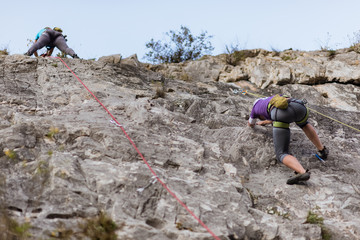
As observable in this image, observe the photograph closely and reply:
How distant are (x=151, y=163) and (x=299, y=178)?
237 cm

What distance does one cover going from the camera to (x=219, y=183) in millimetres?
5191

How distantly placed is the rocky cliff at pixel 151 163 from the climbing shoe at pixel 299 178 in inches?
4.5

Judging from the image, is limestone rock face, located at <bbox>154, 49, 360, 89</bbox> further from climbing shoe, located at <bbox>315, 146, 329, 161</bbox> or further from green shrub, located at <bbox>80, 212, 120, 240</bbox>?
green shrub, located at <bbox>80, 212, 120, 240</bbox>

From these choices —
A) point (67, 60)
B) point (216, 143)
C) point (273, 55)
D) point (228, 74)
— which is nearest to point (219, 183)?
point (216, 143)

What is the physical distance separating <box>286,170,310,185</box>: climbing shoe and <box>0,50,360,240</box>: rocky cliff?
0.38 ft

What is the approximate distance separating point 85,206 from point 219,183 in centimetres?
209

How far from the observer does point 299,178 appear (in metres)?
5.32

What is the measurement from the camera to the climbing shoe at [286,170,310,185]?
17.2 feet

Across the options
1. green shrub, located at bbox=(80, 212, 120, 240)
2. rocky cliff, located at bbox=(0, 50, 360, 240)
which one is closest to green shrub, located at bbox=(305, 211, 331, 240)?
rocky cliff, located at bbox=(0, 50, 360, 240)

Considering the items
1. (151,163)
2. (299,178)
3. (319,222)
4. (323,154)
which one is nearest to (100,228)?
(151,163)

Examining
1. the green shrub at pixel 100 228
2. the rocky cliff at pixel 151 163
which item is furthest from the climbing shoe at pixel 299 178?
the green shrub at pixel 100 228

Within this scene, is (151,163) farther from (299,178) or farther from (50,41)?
(50,41)

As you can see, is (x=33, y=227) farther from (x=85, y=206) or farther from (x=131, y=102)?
(x=131, y=102)

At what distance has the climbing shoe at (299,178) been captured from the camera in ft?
17.2
